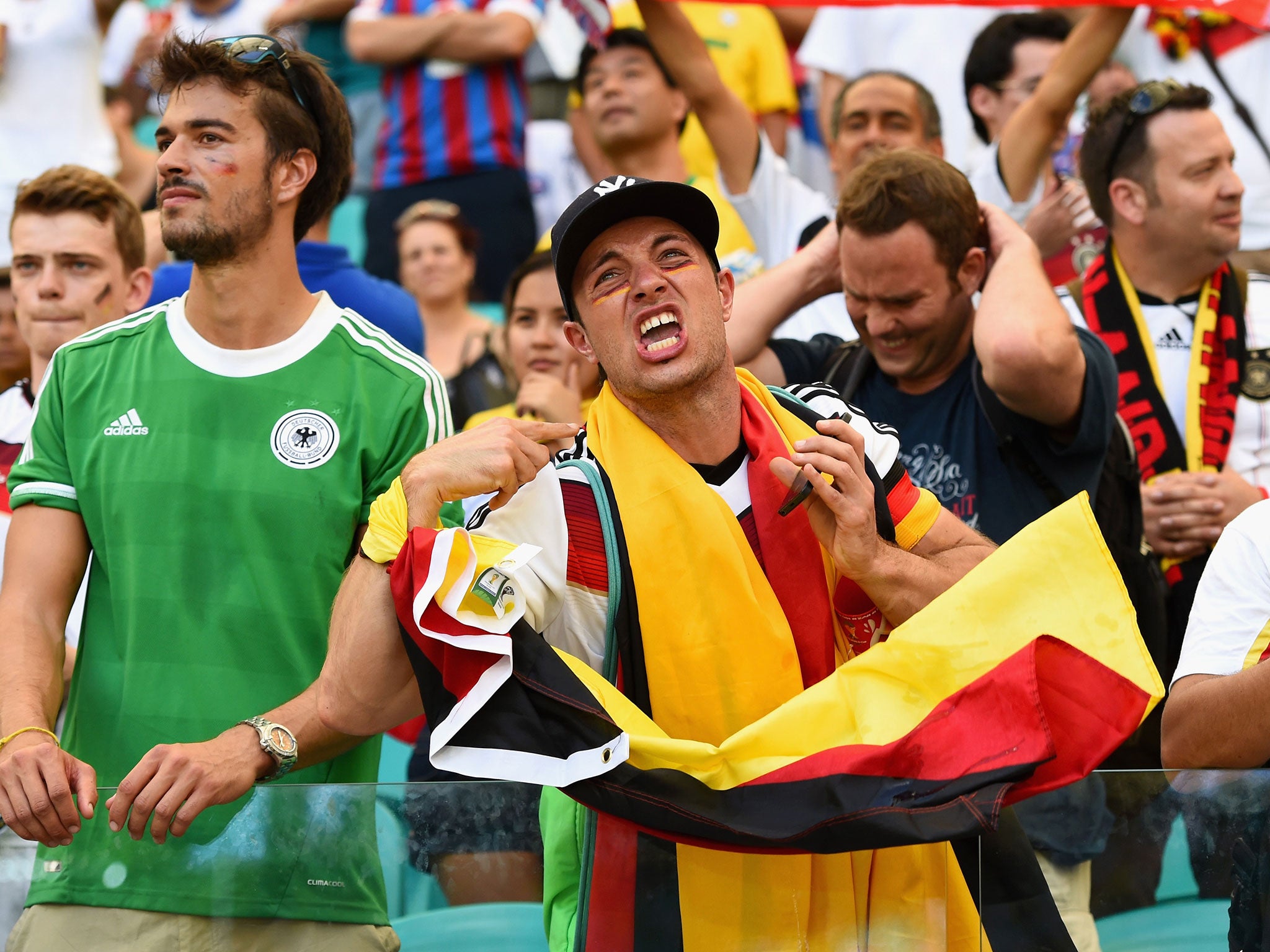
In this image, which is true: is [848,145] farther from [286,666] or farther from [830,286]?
[286,666]

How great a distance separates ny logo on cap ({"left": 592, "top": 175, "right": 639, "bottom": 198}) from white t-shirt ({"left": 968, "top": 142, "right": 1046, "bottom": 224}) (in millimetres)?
2372

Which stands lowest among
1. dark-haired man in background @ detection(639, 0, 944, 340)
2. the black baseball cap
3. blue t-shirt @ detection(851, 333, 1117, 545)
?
blue t-shirt @ detection(851, 333, 1117, 545)

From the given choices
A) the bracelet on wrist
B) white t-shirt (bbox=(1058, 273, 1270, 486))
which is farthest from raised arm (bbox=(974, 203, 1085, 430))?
the bracelet on wrist

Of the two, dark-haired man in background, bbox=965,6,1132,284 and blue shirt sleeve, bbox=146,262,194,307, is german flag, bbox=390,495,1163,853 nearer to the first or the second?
blue shirt sleeve, bbox=146,262,194,307

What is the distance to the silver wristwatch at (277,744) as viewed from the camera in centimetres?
278

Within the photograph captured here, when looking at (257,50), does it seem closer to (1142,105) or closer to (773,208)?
(773,208)

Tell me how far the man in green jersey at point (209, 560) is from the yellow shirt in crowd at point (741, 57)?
318 cm

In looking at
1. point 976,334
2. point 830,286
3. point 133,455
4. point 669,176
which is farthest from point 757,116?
point 133,455

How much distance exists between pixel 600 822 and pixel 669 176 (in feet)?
12.6

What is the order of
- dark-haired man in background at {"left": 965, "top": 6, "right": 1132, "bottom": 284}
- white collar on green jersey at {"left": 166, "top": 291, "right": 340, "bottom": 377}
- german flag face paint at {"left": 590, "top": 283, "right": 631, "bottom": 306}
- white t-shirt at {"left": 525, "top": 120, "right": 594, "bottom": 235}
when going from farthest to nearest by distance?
white t-shirt at {"left": 525, "top": 120, "right": 594, "bottom": 235} → dark-haired man in background at {"left": 965, "top": 6, "right": 1132, "bottom": 284} → white collar on green jersey at {"left": 166, "top": 291, "right": 340, "bottom": 377} → german flag face paint at {"left": 590, "top": 283, "right": 631, "bottom": 306}

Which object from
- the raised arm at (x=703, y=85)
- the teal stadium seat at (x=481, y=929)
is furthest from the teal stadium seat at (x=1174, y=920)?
the raised arm at (x=703, y=85)

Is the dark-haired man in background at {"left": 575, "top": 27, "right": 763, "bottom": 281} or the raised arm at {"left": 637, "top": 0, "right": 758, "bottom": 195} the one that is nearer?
the raised arm at {"left": 637, "top": 0, "right": 758, "bottom": 195}

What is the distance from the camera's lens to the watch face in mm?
2793

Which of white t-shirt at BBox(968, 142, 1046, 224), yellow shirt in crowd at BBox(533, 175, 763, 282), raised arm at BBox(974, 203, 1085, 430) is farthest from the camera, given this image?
yellow shirt in crowd at BBox(533, 175, 763, 282)
